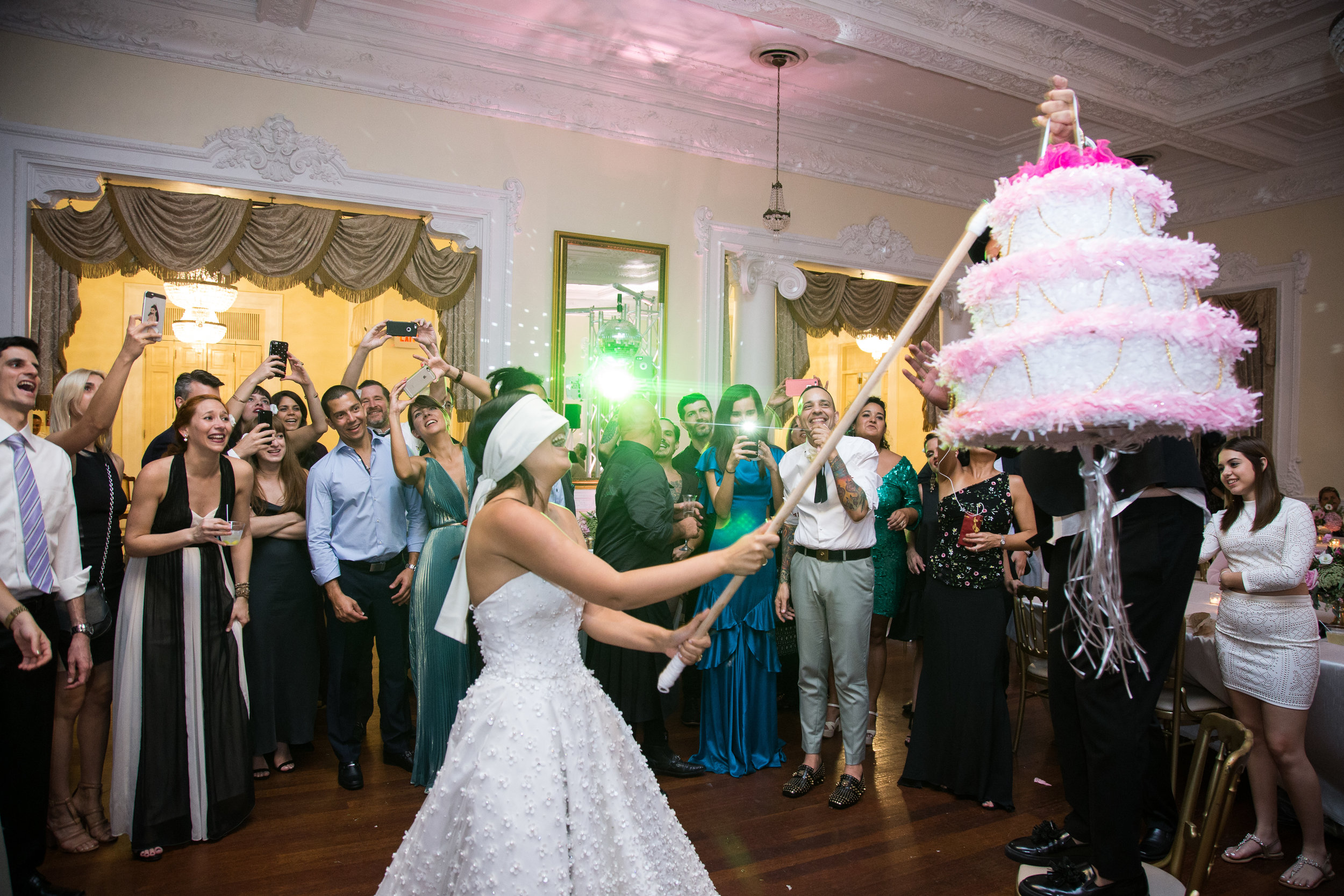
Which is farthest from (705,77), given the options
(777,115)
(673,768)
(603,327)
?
(673,768)

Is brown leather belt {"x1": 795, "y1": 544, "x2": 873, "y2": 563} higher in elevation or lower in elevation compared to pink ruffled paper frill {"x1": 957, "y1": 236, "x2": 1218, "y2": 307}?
lower

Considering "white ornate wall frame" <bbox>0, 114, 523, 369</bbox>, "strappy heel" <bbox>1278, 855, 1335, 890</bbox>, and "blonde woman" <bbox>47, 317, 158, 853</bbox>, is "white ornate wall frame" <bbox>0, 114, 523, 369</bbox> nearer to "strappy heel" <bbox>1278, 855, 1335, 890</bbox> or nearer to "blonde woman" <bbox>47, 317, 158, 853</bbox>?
"blonde woman" <bbox>47, 317, 158, 853</bbox>

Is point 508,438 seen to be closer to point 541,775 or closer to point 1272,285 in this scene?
point 541,775

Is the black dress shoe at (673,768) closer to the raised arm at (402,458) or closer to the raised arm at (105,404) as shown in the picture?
the raised arm at (402,458)

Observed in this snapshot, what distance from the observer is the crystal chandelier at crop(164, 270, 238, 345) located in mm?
5945

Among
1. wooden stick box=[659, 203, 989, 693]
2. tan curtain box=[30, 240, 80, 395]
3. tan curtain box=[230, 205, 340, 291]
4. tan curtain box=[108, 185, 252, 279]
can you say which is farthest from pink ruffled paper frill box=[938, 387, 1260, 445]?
tan curtain box=[30, 240, 80, 395]

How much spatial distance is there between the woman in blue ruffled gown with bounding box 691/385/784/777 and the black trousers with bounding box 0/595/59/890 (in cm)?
242

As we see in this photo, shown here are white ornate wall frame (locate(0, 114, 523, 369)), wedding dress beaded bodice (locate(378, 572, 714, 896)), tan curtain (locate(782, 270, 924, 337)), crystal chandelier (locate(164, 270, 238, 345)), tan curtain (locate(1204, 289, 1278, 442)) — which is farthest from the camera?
tan curtain (locate(1204, 289, 1278, 442))

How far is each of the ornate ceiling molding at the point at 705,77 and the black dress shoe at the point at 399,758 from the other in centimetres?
348

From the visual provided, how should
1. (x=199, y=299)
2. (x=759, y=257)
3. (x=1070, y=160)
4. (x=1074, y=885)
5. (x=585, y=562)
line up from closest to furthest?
(x=1070, y=160), (x=585, y=562), (x=1074, y=885), (x=199, y=299), (x=759, y=257)

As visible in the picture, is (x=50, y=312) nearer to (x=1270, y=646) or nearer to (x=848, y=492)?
(x=848, y=492)

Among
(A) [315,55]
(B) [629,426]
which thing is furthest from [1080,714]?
(A) [315,55]

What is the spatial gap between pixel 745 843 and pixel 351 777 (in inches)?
66.9

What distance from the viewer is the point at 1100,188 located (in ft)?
5.07
